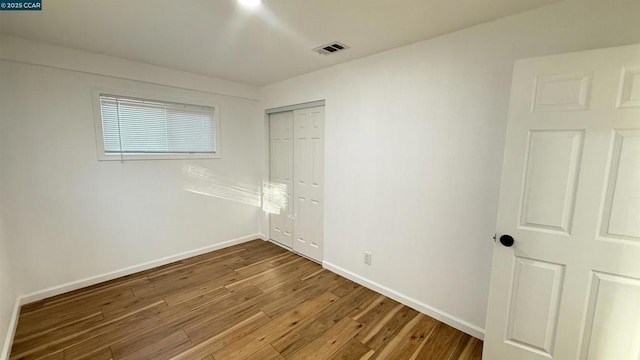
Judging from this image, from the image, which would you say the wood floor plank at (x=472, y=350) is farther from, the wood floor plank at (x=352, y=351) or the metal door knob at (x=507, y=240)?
the metal door knob at (x=507, y=240)

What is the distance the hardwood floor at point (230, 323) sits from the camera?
1.85 meters

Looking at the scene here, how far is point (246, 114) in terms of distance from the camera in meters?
3.86

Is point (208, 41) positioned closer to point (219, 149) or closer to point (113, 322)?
point (219, 149)

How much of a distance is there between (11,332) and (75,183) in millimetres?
1316

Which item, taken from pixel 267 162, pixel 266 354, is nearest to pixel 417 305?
pixel 266 354

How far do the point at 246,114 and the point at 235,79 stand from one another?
54cm

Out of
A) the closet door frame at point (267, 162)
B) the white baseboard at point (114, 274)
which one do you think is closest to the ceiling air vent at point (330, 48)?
the closet door frame at point (267, 162)

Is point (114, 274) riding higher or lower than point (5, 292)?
lower

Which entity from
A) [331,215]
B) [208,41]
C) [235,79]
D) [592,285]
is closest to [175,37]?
[208,41]

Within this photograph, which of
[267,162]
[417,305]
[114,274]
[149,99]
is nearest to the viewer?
[417,305]

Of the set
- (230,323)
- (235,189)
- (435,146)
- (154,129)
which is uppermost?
(154,129)

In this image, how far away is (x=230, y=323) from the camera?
84.6 inches

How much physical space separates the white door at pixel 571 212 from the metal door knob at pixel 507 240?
0.03m

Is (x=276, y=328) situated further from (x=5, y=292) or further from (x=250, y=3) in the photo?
(x=250, y=3)
